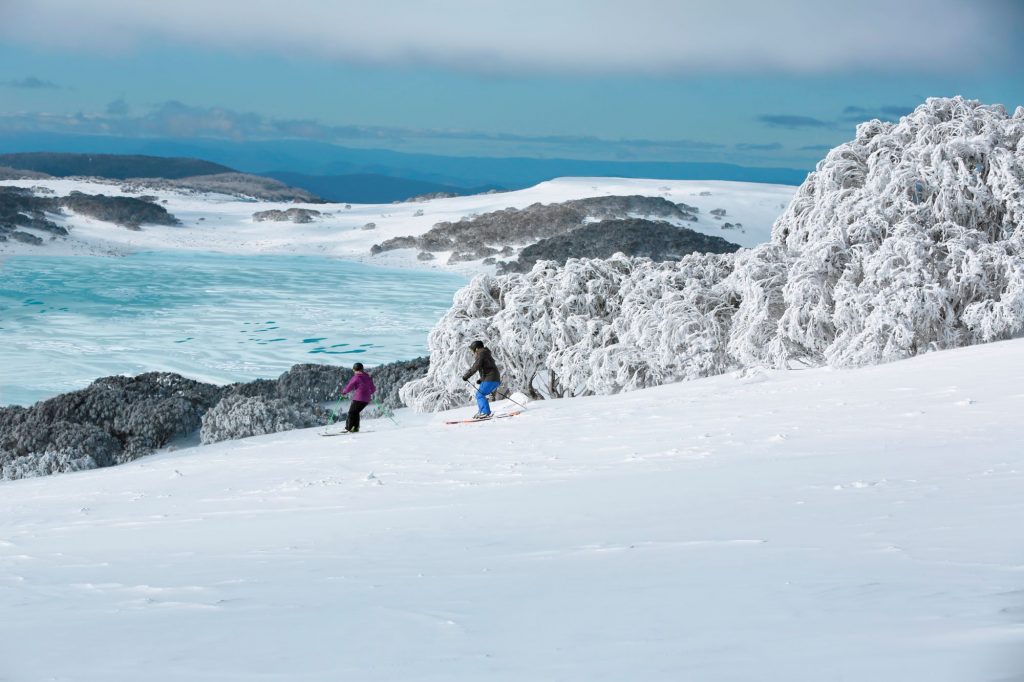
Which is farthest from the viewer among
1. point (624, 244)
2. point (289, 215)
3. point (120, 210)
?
point (289, 215)

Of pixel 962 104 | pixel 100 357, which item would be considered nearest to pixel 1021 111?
pixel 962 104

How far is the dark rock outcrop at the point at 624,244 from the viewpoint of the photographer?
49.6 meters

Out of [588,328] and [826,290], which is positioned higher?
[826,290]

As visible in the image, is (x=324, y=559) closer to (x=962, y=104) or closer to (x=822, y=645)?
(x=822, y=645)

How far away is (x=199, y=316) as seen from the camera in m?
38.8

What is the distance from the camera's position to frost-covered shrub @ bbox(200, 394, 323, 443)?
61.7ft

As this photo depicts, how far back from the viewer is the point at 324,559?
5902mm

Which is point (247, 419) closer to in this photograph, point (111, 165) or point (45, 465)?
point (45, 465)

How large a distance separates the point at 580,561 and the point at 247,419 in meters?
14.7

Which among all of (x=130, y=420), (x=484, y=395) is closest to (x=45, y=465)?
(x=130, y=420)

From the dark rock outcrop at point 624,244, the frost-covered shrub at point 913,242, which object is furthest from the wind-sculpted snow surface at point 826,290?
the dark rock outcrop at point 624,244

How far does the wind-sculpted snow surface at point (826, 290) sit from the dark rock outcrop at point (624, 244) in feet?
90.0

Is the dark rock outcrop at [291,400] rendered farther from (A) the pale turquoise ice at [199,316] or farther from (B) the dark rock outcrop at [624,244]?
(B) the dark rock outcrop at [624,244]

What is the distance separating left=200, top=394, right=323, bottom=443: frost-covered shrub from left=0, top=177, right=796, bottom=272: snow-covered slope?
3295cm
